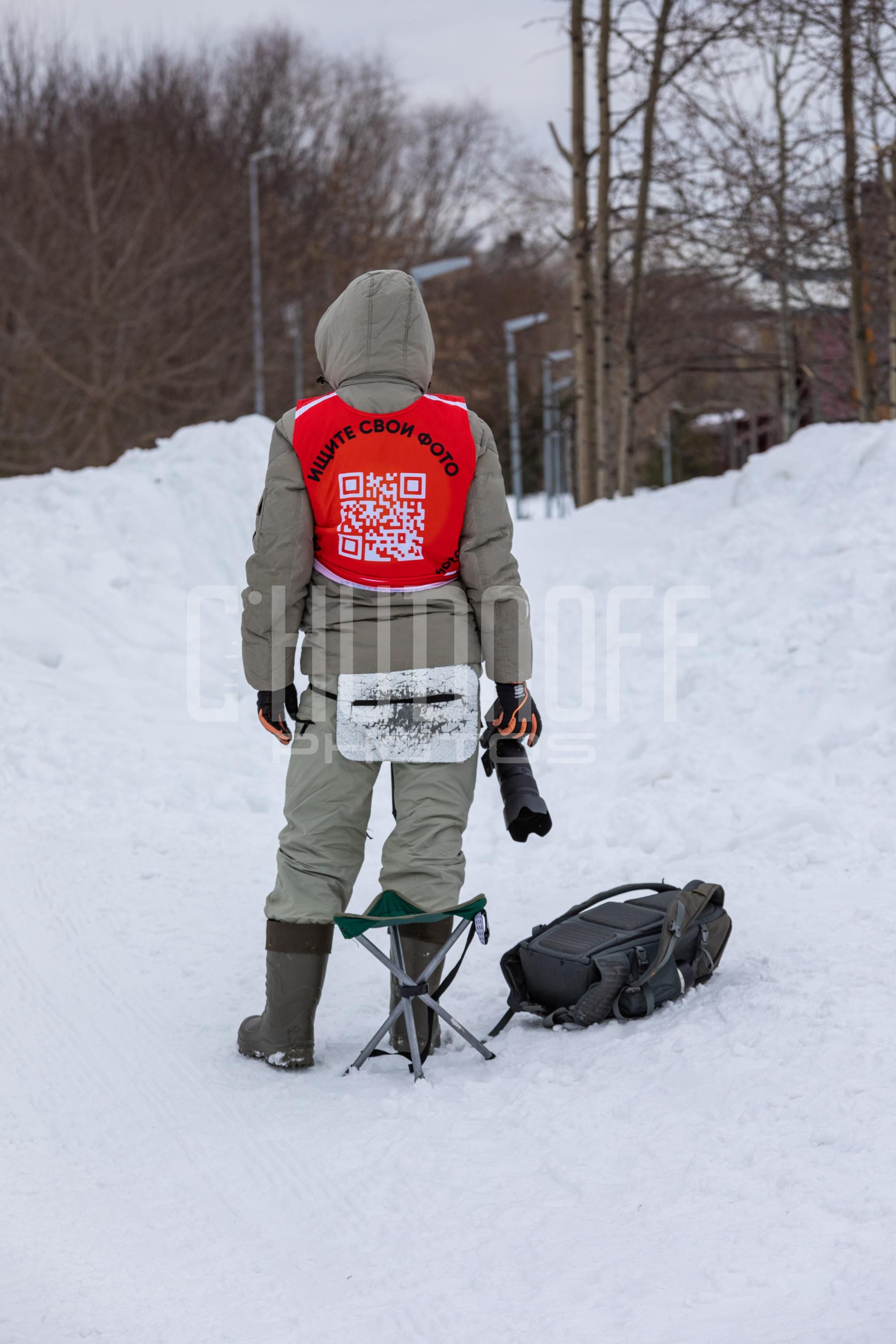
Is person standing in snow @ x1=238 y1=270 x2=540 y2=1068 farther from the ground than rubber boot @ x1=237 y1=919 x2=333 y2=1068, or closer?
farther from the ground

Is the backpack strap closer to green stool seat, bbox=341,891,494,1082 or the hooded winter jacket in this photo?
green stool seat, bbox=341,891,494,1082

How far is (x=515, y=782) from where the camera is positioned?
303 centimetres

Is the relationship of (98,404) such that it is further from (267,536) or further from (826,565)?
(267,536)

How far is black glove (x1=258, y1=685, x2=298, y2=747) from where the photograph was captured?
123 inches

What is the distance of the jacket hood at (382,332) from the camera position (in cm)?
296

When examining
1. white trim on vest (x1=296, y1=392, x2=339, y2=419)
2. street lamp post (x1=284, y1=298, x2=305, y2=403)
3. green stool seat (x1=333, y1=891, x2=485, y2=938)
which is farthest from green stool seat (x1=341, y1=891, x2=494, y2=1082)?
street lamp post (x1=284, y1=298, x2=305, y2=403)

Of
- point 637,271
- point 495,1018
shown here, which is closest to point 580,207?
point 637,271

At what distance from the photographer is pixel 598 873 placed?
15.2 feet

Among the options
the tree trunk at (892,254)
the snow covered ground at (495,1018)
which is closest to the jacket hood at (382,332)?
the snow covered ground at (495,1018)

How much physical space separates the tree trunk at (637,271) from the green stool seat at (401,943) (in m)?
10.0

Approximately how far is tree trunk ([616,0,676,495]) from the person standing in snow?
31.1 ft

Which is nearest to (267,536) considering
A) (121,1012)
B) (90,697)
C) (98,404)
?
(121,1012)

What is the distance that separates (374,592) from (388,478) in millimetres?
290

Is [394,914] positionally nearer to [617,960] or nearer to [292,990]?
[292,990]
